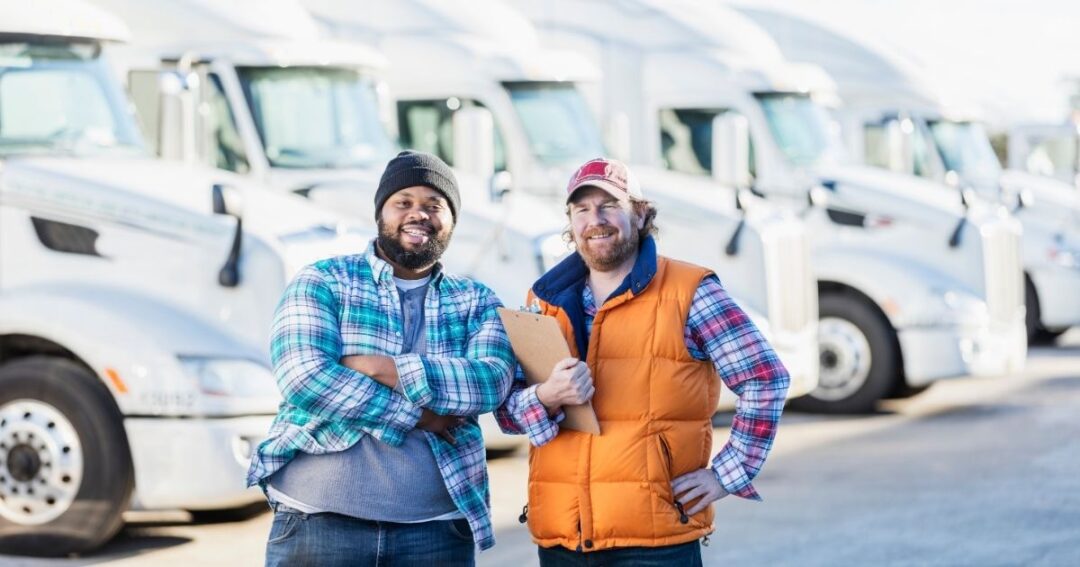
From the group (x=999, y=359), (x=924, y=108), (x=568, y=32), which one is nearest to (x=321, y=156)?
(x=568, y=32)

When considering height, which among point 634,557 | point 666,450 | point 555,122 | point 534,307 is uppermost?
point 555,122

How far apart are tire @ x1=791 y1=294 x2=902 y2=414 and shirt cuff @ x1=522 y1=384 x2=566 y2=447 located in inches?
392

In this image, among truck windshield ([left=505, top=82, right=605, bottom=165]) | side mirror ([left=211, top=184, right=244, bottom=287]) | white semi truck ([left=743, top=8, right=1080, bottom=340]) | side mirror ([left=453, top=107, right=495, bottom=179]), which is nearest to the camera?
side mirror ([left=211, top=184, right=244, bottom=287])

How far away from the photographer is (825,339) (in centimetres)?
1436

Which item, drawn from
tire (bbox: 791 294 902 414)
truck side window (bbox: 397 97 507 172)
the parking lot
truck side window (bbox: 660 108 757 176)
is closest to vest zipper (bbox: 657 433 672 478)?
the parking lot

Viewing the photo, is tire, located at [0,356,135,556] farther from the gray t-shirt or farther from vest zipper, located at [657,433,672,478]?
vest zipper, located at [657,433,672,478]

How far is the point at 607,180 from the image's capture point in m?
4.51

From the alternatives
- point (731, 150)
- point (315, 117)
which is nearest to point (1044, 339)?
point (731, 150)

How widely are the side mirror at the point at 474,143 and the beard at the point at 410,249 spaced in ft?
22.0

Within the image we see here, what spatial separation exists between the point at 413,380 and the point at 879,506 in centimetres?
600

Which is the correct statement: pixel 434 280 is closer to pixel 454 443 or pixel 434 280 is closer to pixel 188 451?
pixel 454 443

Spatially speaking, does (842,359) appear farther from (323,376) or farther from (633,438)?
(323,376)

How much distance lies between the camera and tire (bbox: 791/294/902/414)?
1413 cm

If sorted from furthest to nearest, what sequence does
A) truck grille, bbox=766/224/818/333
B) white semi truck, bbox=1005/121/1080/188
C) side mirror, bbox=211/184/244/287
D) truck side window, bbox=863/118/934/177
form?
white semi truck, bbox=1005/121/1080/188, truck side window, bbox=863/118/934/177, truck grille, bbox=766/224/818/333, side mirror, bbox=211/184/244/287
